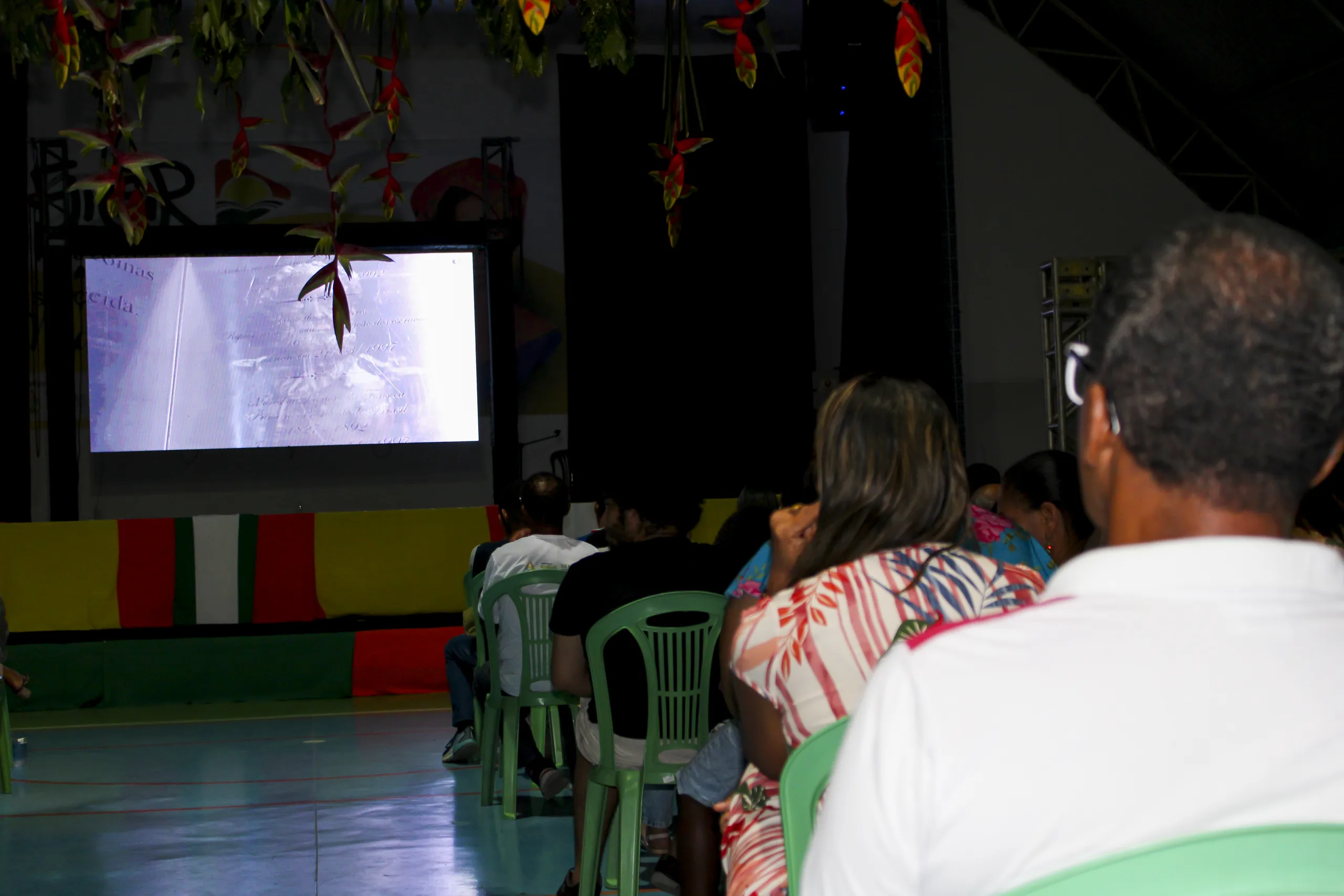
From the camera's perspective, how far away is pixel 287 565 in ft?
23.6

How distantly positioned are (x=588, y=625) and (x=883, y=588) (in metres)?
1.61

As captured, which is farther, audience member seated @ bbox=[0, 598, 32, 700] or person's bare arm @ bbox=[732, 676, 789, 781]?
audience member seated @ bbox=[0, 598, 32, 700]

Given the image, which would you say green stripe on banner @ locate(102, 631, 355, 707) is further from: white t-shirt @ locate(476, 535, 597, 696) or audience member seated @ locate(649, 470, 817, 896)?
audience member seated @ locate(649, 470, 817, 896)

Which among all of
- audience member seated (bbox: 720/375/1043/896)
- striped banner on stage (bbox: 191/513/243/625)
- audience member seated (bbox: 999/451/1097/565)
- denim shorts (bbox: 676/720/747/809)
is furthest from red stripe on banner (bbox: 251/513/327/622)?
audience member seated (bbox: 720/375/1043/896)

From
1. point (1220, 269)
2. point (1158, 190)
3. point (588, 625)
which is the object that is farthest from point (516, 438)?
point (1220, 269)

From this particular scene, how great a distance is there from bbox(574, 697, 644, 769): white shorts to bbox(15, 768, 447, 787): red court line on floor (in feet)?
6.51

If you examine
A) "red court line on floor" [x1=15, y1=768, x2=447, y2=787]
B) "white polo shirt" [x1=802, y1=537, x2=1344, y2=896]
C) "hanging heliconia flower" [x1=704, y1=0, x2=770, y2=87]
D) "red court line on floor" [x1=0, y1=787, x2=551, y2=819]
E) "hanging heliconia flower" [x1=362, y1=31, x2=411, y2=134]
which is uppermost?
"hanging heliconia flower" [x1=704, y1=0, x2=770, y2=87]

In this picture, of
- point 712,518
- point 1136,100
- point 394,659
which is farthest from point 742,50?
→ point 1136,100

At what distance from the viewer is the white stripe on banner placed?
711 cm

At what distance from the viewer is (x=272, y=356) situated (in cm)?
948

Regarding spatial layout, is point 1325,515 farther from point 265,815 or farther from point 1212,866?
point 265,815

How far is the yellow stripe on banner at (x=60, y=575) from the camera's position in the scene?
269 inches

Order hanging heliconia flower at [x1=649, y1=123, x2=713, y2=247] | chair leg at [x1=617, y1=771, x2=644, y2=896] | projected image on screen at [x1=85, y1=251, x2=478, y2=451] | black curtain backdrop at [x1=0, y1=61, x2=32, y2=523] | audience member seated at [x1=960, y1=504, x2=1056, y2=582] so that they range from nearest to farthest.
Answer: hanging heliconia flower at [x1=649, y1=123, x2=713, y2=247]
audience member seated at [x1=960, y1=504, x2=1056, y2=582]
chair leg at [x1=617, y1=771, x2=644, y2=896]
black curtain backdrop at [x1=0, y1=61, x2=32, y2=523]
projected image on screen at [x1=85, y1=251, x2=478, y2=451]

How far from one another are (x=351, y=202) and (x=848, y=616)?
9.09 metres
